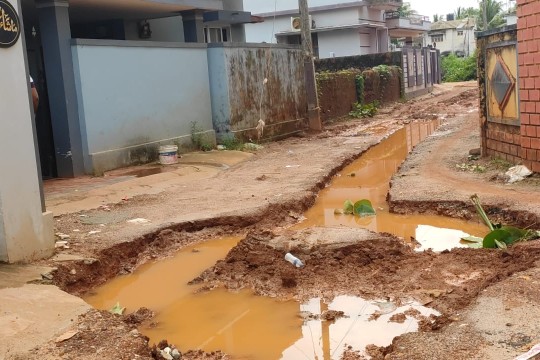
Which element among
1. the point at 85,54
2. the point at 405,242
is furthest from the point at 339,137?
the point at 405,242

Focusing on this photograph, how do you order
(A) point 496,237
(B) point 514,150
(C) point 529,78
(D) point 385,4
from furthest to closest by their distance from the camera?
(D) point 385,4
(B) point 514,150
(C) point 529,78
(A) point 496,237

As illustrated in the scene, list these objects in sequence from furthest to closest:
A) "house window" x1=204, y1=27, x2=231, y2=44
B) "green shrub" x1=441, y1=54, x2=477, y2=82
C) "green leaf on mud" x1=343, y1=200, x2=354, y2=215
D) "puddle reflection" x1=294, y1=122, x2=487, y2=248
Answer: "green shrub" x1=441, y1=54, x2=477, y2=82 → "house window" x1=204, y1=27, x2=231, y2=44 → "green leaf on mud" x1=343, y1=200, x2=354, y2=215 → "puddle reflection" x1=294, y1=122, x2=487, y2=248

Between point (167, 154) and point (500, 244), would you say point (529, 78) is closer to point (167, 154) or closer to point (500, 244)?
point (500, 244)

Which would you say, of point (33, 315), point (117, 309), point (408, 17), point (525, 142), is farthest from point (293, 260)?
point (408, 17)

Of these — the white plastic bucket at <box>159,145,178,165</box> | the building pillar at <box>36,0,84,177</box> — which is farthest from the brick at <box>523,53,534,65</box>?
the building pillar at <box>36,0,84,177</box>

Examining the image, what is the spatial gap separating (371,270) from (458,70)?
4462 cm

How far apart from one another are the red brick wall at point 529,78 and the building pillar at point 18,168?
6.06m

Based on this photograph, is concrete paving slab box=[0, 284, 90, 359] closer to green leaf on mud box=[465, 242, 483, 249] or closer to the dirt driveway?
the dirt driveway

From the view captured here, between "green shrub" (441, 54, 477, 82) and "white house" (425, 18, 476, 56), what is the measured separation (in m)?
14.2

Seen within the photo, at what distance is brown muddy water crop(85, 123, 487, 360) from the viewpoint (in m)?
4.32

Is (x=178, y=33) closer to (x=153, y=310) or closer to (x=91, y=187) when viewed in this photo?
(x=91, y=187)

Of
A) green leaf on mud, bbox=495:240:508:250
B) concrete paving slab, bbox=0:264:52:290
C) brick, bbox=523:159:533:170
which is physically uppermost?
brick, bbox=523:159:533:170

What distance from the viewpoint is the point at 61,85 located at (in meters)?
10.6

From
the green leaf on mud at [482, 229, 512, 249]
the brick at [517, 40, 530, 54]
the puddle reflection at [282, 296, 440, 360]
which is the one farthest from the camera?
the brick at [517, 40, 530, 54]
